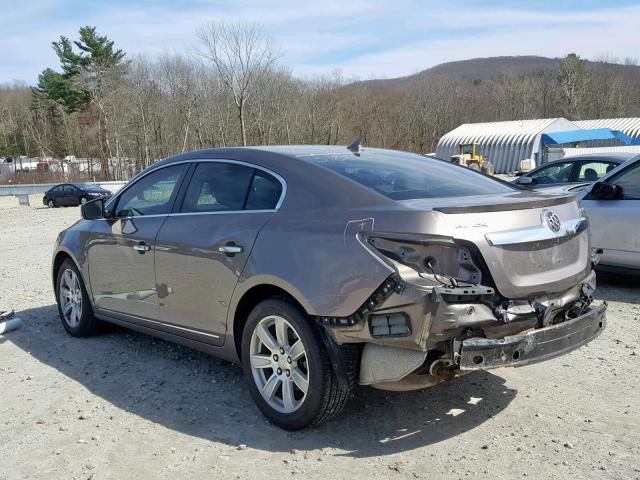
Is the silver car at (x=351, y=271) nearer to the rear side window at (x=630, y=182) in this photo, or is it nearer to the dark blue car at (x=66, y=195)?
the rear side window at (x=630, y=182)

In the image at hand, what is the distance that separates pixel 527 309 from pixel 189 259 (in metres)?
2.20

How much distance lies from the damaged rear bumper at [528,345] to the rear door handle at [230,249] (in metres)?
1.50

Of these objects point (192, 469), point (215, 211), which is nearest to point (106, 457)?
point (192, 469)

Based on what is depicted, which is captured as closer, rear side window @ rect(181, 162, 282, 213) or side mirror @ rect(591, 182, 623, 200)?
rear side window @ rect(181, 162, 282, 213)

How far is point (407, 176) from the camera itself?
4090 millimetres

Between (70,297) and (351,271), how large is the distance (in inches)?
146

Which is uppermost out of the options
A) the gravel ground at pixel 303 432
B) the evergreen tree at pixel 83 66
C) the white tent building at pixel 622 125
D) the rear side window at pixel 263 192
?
the evergreen tree at pixel 83 66

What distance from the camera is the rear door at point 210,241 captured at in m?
3.98

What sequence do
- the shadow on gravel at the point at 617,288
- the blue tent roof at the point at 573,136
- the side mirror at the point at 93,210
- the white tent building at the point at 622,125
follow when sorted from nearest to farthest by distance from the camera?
1. the side mirror at the point at 93,210
2. the shadow on gravel at the point at 617,288
3. the blue tent roof at the point at 573,136
4. the white tent building at the point at 622,125

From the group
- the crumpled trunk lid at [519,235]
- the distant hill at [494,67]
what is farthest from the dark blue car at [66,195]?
the distant hill at [494,67]

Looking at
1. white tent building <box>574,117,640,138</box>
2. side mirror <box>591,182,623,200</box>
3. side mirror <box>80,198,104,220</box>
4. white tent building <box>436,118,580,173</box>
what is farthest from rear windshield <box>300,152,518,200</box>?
white tent building <box>574,117,640,138</box>

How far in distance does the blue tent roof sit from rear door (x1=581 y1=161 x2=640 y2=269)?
47559mm

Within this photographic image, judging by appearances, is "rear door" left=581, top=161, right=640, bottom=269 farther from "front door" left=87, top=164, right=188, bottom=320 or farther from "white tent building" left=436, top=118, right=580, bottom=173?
"white tent building" left=436, top=118, right=580, bottom=173

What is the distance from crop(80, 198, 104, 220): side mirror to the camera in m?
5.44
